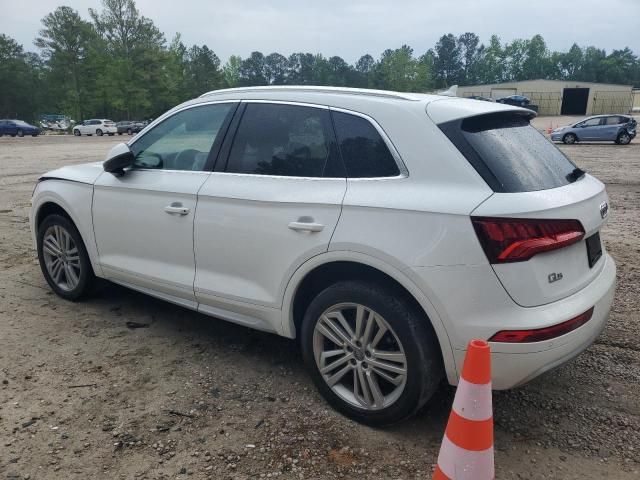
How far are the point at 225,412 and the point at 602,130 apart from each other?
2781 centimetres

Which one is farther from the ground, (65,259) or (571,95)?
(65,259)

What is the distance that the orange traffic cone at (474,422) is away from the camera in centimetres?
200

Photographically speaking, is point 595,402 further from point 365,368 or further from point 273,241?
point 273,241

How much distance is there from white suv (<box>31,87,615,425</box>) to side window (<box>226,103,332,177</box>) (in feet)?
0.03

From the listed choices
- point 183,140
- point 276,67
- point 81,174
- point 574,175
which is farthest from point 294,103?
point 276,67

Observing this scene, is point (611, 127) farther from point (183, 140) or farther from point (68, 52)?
point (68, 52)

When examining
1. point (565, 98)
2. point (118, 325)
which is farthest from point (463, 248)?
point (565, 98)

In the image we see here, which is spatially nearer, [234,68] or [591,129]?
[591,129]

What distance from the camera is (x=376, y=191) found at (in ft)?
8.93

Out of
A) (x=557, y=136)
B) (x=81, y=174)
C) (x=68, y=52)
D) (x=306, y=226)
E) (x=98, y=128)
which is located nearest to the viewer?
(x=306, y=226)

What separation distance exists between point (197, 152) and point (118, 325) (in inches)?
64.2

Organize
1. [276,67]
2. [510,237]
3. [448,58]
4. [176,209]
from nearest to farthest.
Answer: [510,237] → [176,209] → [276,67] → [448,58]

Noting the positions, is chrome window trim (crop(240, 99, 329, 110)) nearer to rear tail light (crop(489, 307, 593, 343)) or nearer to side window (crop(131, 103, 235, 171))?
side window (crop(131, 103, 235, 171))

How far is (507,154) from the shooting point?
8.68ft
